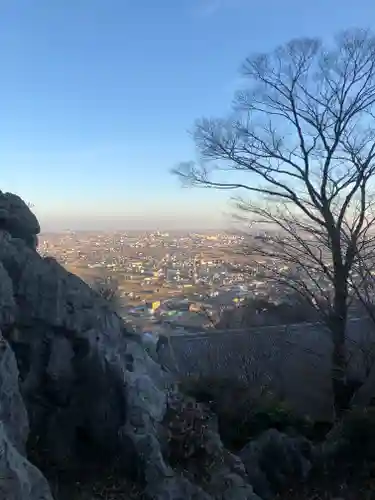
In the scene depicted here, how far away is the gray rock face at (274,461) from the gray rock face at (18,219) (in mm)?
4161

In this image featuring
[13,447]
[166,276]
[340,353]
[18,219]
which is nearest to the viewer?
[13,447]

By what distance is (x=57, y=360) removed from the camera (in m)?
5.66

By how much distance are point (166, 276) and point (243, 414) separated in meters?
10.4

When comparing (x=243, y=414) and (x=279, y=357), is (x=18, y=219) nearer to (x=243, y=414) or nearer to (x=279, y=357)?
(x=243, y=414)

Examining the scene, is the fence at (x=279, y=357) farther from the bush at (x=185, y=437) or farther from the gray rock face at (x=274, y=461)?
the bush at (x=185, y=437)

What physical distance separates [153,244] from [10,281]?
1703cm

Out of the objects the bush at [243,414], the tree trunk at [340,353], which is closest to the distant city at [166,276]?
the tree trunk at [340,353]

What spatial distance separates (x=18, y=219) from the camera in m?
7.05

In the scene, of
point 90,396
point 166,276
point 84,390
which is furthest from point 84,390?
point 166,276

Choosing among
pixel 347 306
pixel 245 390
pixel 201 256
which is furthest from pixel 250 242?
pixel 201 256

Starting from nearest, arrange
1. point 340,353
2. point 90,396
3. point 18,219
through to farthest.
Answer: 1. point 90,396
2. point 18,219
3. point 340,353

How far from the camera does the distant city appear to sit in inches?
561

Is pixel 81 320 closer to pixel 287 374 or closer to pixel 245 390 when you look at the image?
pixel 245 390

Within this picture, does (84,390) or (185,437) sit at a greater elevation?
(84,390)
